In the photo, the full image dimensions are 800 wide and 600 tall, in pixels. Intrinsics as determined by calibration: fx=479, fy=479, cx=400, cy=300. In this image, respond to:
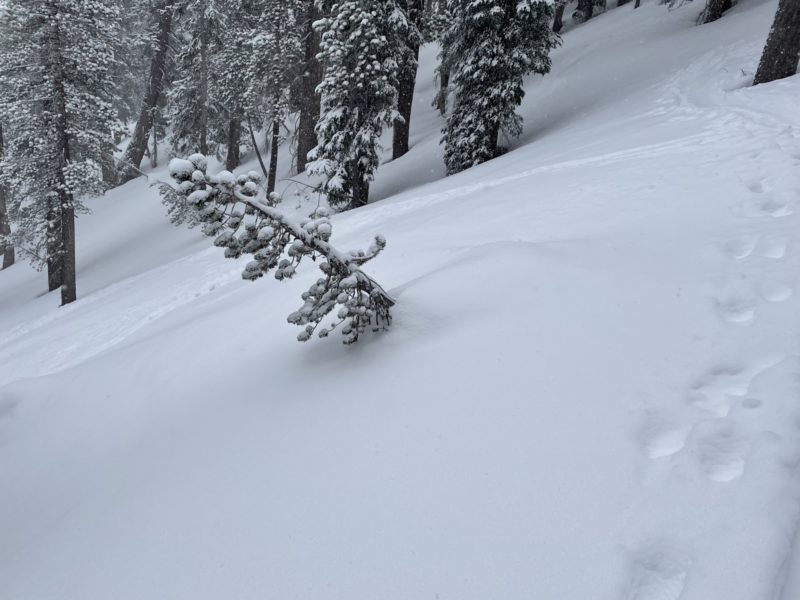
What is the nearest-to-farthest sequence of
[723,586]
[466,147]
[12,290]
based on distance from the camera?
1. [723,586]
2. [466,147]
3. [12,290]

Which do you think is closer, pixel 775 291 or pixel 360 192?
pixel 775 291

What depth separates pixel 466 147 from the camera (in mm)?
13172

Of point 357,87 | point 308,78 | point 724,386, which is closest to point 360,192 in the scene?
point 357,87

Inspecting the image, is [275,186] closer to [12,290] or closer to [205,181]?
[12,290]

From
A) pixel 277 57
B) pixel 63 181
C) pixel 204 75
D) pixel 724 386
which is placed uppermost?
pixel 277 57

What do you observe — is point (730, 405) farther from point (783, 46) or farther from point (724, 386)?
point (783, 46)

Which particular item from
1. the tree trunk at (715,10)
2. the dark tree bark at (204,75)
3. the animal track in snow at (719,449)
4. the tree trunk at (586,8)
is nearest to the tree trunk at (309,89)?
the dark tree bark at (204,75)

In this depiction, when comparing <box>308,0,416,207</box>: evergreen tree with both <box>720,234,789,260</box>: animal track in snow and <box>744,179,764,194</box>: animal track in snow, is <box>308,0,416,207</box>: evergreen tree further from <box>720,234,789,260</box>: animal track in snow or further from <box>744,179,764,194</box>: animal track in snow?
<box>720,234,789,260</box>: animal track in snow

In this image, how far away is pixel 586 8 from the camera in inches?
1078

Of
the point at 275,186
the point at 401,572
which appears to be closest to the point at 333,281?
the point at 401,572

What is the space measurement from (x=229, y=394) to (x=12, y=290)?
2279 cm

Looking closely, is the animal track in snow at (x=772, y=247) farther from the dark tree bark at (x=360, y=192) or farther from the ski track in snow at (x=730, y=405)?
the dark tree bark at (x=360, y=192)

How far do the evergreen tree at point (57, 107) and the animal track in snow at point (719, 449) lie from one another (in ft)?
58.9

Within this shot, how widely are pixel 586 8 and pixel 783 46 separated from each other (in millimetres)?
22031
